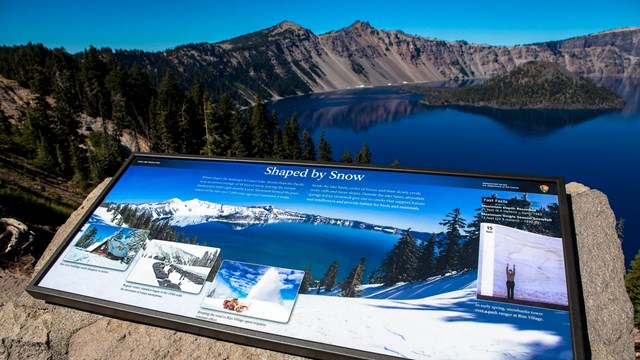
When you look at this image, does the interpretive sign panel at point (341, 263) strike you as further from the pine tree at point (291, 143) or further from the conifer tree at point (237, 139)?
the pine tree at point (291, 143)

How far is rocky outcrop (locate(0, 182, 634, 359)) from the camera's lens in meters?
3.53

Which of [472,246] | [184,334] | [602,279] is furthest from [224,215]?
[602,279]

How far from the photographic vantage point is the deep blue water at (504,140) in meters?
64.8

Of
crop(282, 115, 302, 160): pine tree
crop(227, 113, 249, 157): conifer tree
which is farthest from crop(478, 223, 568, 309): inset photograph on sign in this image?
crop(282, 115, 302, 160): pine tree

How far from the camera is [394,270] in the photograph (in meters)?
3.81

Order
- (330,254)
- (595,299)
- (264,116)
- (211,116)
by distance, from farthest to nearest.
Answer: (264,116) < (211,116) < (330,254) < (595,299)

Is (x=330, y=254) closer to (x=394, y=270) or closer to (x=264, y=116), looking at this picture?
(x=394, y=270)

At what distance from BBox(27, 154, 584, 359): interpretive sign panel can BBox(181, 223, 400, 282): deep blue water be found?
15 millimetres

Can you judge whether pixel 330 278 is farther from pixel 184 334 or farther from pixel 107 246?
pixel 107 246

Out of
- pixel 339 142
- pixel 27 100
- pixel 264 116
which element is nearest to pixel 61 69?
pixel 27 100

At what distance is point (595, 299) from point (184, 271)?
160 inches

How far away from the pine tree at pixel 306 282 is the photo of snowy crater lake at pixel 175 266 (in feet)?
3.34

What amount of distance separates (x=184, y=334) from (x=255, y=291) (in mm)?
883

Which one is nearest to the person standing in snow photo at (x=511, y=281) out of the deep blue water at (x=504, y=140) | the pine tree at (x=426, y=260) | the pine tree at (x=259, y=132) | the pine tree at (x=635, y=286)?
the pine tree at (x=426, y=260)
